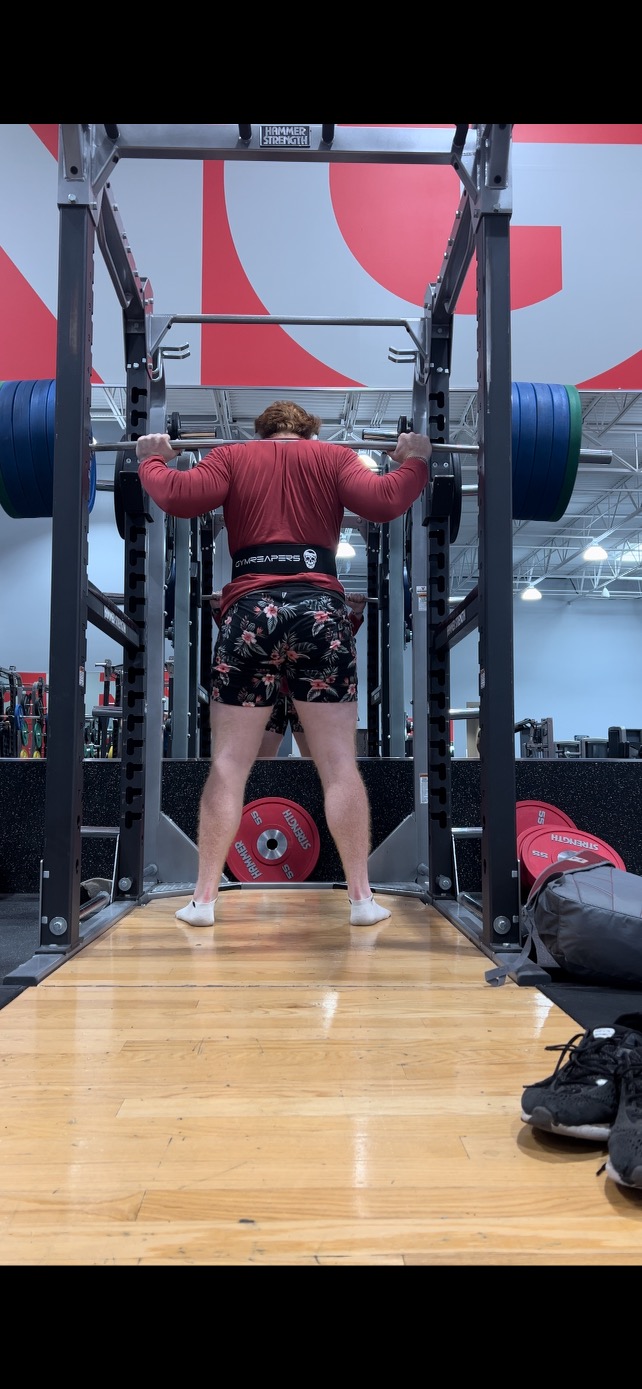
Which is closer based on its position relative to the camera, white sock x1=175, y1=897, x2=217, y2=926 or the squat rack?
the squat rack

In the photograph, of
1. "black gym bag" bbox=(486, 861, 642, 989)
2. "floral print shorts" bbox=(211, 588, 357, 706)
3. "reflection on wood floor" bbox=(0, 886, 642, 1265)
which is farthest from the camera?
"floral print shorts" bbox=(211, 588, 357, 706)

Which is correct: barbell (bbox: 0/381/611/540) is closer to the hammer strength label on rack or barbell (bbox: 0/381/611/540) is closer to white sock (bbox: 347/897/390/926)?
the hammer strength label on rack

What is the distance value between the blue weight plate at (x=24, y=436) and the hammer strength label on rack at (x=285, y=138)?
3.30ft

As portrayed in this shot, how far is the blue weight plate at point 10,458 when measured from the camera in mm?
2742

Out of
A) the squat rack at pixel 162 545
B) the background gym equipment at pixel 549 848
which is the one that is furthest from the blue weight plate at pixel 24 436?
the background gym equipment at pixel 549 848

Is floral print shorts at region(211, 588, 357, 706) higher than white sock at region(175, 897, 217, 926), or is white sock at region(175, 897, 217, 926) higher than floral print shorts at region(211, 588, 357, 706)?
floral print shorts at region(211, 588, 357, 706)

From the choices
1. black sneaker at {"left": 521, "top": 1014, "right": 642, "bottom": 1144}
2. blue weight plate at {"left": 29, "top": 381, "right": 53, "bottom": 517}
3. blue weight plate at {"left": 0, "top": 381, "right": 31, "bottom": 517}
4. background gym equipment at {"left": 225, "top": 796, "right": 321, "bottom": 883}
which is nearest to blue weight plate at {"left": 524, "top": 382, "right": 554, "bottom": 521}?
background gym equipment at {"left": 225, "top": 796, "right": 321, "bottom": 883}

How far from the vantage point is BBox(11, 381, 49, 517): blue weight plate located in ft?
8.98

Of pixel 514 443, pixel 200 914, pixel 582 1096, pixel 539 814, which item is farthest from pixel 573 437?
pixel 582 1096

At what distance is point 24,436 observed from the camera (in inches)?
108

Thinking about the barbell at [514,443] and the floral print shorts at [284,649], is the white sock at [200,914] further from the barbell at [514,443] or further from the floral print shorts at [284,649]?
the barbell at [514,443]

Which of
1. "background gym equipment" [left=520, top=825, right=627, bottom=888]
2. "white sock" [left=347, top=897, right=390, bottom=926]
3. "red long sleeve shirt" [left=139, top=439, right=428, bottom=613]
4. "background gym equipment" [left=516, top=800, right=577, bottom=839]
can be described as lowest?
"white sock" [left=347, top=897, right=390, bottom=926]

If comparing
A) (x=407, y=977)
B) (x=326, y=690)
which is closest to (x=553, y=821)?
(x=326, y=690)
